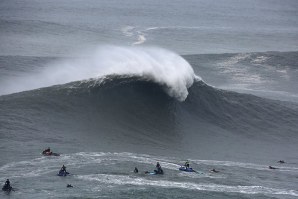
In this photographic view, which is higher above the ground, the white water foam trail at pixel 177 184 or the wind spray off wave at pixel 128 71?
the wind spray off wave at pixel 128 71

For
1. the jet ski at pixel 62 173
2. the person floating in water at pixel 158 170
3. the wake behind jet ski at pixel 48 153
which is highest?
the wake behind jet ski at pixel 48 153

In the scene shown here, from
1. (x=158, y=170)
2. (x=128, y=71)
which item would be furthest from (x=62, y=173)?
(x=128, y=71)

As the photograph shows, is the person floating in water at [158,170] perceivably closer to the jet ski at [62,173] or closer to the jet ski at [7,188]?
the jet ski at [62,173]

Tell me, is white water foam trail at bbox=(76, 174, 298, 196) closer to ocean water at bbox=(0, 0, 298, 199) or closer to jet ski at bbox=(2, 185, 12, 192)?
ocean water at bbox=(0, 0, 298, 199)

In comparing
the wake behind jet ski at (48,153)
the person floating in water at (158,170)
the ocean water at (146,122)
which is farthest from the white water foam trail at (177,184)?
the wake behind jet ski at (48,153)

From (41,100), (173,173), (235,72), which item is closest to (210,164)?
(173,173)

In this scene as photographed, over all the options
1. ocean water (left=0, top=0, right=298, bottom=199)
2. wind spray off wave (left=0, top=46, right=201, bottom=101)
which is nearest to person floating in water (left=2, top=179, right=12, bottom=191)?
ocean water (left=0, top=0, right=298, bottom=199)

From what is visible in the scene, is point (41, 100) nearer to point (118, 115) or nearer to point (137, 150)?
point (118, 115)
